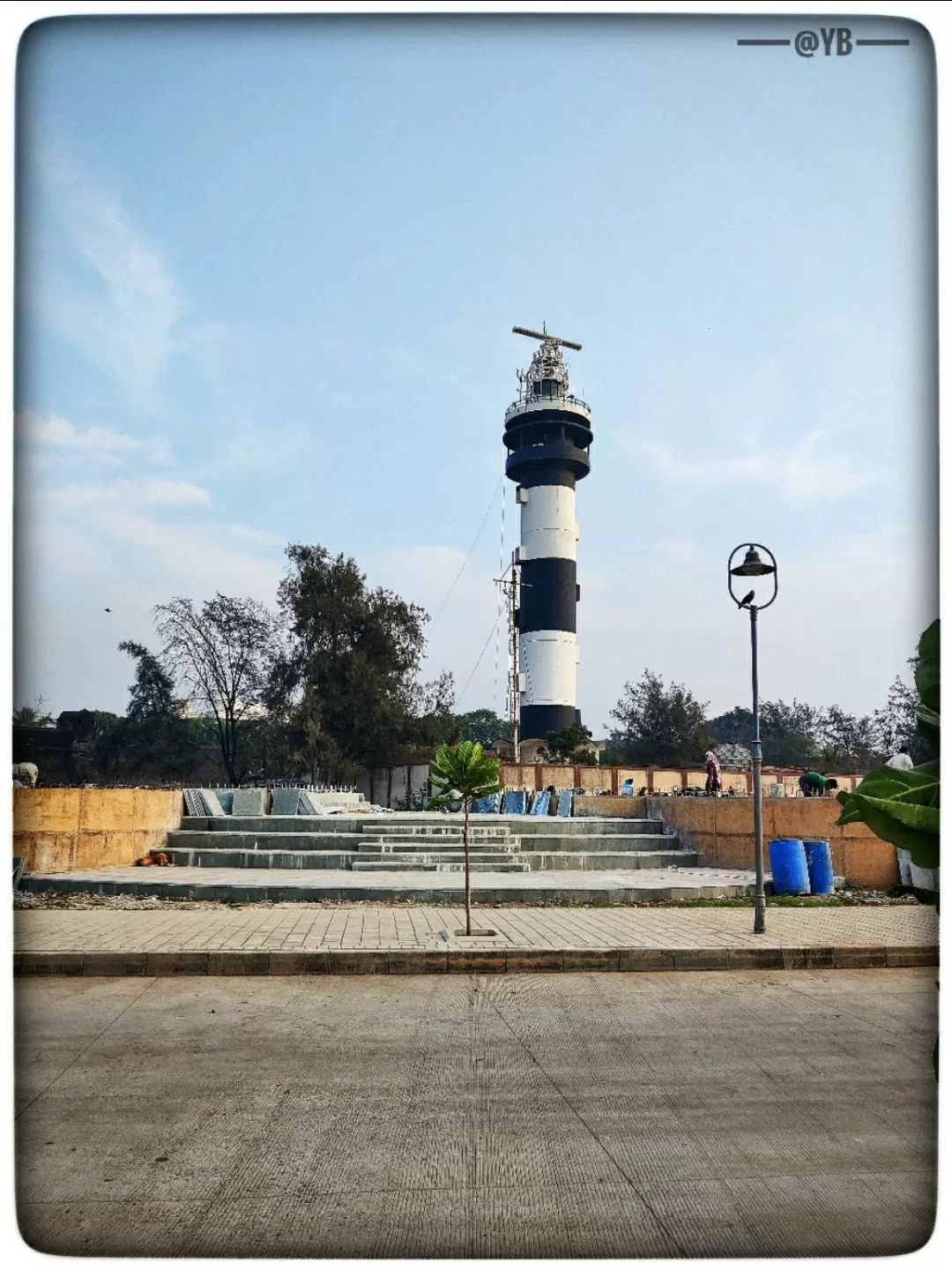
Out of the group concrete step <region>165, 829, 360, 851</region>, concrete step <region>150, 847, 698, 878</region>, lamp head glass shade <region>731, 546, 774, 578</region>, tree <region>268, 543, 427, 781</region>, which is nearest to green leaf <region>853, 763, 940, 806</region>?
lamp head glass shade <region>731, 546, 774, 578</region>

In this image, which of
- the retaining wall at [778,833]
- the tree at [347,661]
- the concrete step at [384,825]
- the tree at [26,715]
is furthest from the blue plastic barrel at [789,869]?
the tree at [347,661]

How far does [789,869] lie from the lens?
12875 millimetres

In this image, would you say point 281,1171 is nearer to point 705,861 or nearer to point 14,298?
point 14,298

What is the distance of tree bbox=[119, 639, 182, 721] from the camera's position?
3303 centimetres

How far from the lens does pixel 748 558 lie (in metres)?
10.0

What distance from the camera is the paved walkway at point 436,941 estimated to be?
26.8 feet

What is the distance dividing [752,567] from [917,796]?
27.5ft

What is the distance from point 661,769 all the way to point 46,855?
2107 centimetres

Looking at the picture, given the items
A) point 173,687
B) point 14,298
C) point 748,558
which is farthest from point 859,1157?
point 173,687

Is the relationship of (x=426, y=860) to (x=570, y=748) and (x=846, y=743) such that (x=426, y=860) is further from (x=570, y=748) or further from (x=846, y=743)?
(x=846, y=743)

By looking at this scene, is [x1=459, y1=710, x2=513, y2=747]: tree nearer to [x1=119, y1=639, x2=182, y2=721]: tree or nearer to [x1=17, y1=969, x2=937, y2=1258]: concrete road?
[x1=119, y1=639, x2=182, y2=721]: tree

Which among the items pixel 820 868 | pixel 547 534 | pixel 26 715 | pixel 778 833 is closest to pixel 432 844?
pixel 778 833

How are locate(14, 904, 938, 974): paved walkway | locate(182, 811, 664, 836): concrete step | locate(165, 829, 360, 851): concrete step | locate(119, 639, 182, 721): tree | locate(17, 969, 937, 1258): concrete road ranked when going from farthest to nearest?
locate(119, 639, 182, 721): tree
locate(182, 811, 664, 836): concrete step
locate(165, 829, 360, 851): concrete step
locate(14, 904, 938, 974): paved walkway
locate(17, 969, 937, 1258): concrete road

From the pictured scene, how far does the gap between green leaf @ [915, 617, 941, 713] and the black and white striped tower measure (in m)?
44.1
